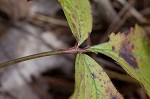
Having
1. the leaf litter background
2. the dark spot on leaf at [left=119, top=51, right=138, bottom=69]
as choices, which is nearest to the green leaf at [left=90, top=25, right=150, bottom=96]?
the dark spot on leaf at [left=119, top=51, right=138, bottom=69]

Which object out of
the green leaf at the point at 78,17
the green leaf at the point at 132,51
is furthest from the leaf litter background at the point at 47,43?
the green leaf at the point at 78,17

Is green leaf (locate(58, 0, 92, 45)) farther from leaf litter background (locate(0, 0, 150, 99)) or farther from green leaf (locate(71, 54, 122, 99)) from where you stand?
leaf litter background (locate(0, 0, 150, 99))

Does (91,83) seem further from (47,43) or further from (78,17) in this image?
(47,43)

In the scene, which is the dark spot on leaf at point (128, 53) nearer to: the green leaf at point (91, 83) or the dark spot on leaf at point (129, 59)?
the dark spot on leaf at point (129, 59)

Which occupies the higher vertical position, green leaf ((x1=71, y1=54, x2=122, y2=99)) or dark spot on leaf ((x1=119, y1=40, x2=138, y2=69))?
dark spot on leaf ((x1=119, y1=40, x2=138, y2=69))

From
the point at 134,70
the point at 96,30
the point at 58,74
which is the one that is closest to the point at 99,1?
the point at 96,30

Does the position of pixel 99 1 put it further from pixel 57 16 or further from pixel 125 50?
pixel 125 50
